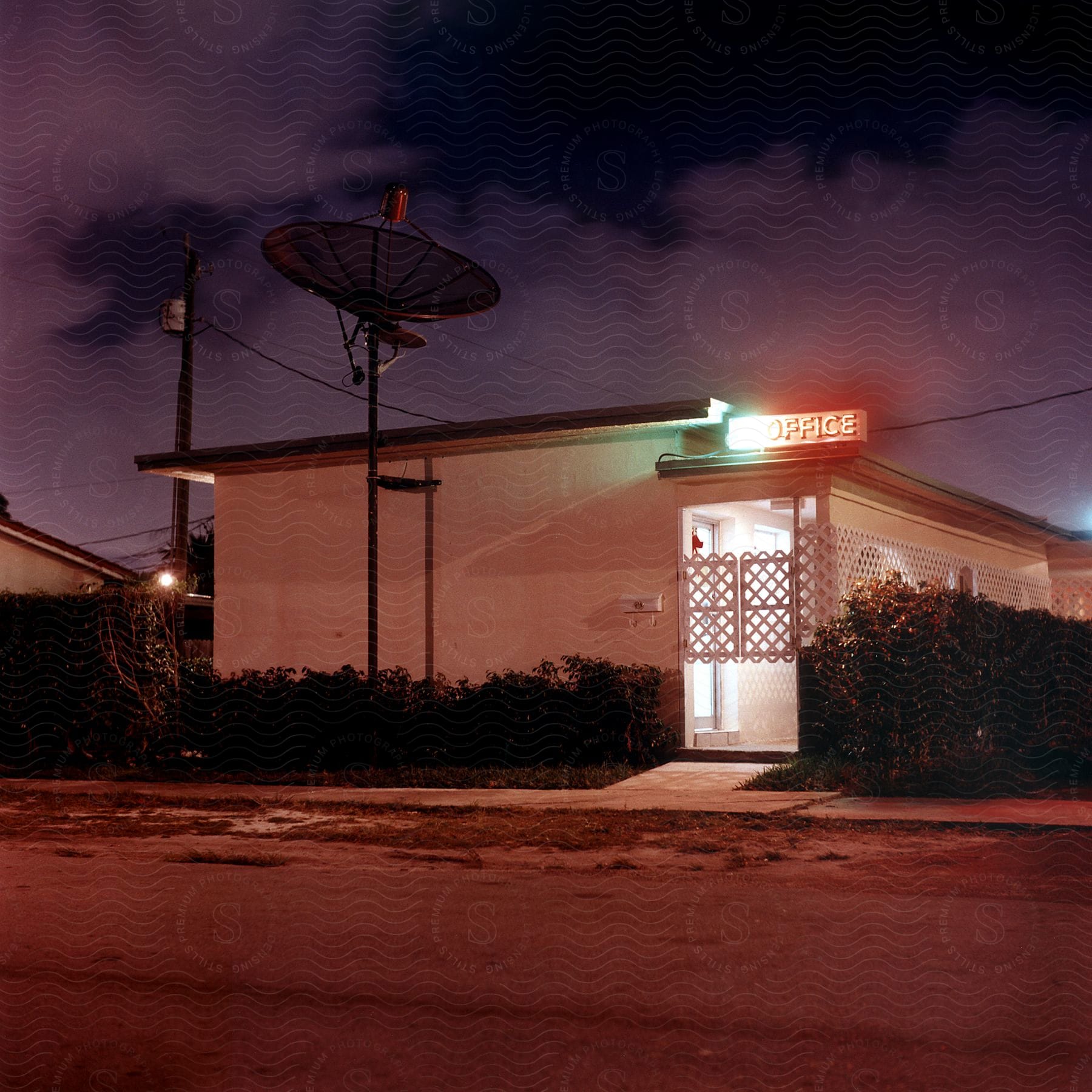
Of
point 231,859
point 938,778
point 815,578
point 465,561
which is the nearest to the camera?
point 231,859

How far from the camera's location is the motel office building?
14.9m

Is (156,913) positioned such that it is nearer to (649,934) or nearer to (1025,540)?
(649,934)

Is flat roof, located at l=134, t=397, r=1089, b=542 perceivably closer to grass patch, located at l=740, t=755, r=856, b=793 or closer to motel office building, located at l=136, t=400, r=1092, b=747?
motel office building, located at l=136, t=400, r=1092, b=747

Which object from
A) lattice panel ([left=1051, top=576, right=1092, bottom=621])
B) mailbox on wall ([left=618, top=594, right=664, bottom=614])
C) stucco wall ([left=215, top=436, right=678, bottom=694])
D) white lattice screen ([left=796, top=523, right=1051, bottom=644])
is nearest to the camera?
white lattice screen ([left=796, top=523, right=1051, bottom=644])

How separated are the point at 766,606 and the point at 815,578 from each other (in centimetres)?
66

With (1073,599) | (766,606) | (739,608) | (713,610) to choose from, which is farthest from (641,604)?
(1073,599)

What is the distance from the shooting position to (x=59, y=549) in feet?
94.2


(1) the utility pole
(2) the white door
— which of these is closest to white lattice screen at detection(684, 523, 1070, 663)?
(2) the white door

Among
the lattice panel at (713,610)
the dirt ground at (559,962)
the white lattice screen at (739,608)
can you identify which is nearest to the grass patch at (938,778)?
the dirt ground at (559,962)

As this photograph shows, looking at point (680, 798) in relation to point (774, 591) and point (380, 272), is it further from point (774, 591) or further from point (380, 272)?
point (380, 272)

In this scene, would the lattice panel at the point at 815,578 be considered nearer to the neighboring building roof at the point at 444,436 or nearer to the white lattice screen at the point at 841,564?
the white lattice screen at the point at 841,564

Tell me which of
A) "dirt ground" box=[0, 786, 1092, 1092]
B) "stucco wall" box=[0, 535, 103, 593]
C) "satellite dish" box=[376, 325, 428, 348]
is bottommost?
"dirt ground" box=[0, 786, 1092, 1092]

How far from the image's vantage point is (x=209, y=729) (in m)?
15.5

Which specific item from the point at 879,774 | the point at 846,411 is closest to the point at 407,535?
the point at 846,411
